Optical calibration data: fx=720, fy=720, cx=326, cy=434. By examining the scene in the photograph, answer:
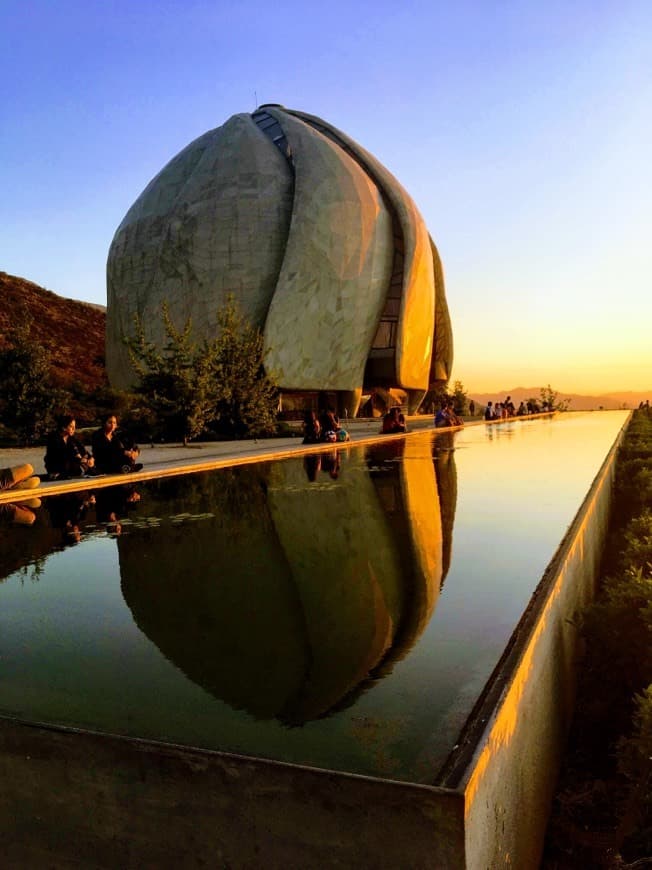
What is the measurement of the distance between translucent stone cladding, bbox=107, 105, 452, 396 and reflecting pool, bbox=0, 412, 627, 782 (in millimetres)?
22668

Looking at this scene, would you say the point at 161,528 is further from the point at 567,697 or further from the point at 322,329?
the point at 322,329

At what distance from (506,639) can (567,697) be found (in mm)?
844

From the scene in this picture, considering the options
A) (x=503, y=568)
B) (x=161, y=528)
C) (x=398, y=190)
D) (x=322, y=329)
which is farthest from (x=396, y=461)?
(x=398, y=190)

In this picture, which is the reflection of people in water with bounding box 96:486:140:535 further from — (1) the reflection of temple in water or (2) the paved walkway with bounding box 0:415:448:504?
(2) the paved walkway with bounding box 0:415:448:504

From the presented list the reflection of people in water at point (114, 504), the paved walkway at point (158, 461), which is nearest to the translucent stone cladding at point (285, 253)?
the paved walkway at point (158, 461)

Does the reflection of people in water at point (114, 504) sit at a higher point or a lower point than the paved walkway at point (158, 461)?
lower

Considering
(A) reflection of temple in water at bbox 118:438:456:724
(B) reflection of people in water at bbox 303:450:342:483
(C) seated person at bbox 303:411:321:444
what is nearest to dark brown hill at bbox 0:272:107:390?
(C) seated person at bbox 303:411:321:444

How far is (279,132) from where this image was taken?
3375cm

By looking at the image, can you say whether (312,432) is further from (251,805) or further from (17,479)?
(251,805)

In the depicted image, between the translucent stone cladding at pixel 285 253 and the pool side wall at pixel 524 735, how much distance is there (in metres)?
25.5

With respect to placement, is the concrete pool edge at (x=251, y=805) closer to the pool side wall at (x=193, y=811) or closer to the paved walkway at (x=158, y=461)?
the pool side wall at (x=193, y=811)

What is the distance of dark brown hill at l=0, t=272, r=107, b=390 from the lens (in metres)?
56.4

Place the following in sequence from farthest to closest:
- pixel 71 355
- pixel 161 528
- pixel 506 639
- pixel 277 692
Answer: pixel 71 355 < pixel 161 528 < pixel 506 639 < pixel 277 692

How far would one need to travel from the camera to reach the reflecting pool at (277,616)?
7.55 ft
